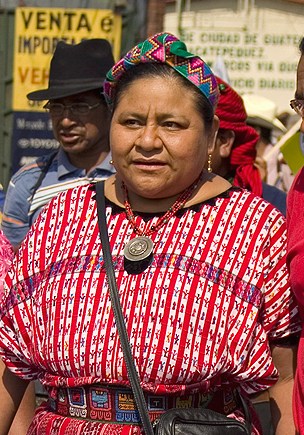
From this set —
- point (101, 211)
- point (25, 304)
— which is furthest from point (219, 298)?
point (25, 304)

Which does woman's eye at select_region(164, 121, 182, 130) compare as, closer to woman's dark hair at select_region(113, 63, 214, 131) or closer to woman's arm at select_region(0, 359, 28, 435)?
woman's dark hair at select_region(113, 63, 214, 131)

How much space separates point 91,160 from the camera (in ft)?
15.1

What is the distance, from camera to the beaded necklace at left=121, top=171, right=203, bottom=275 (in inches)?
101

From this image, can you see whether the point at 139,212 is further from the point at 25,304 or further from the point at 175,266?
the point at 25,304

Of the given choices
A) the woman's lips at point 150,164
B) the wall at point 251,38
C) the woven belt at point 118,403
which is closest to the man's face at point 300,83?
the woman's lips at point 150,164

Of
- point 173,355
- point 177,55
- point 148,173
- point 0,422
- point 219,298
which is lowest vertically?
point 0,422

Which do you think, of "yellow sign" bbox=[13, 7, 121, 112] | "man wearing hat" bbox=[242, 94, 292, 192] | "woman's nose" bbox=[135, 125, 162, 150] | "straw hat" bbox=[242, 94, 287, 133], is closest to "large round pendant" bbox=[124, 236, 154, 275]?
"woman's nose" bbox=[135, 125, 162, 150]

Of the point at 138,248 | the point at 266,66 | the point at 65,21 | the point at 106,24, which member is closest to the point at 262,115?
the point at 106,24

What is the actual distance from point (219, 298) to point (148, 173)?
52 centimetres

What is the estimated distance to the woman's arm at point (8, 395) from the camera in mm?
2885

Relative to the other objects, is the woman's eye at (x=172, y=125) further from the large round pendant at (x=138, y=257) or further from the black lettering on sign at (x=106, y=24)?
the black lettering on sign at (x=106, y=24)

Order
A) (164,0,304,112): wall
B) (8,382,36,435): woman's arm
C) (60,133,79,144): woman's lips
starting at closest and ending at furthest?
(8,382,36,435): woman's arm
(60,133,79,144): woman's lips
(164,0,304,112): wall

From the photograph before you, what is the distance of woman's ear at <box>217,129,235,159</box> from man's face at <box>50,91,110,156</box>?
0.83m

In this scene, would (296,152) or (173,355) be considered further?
(296,152)
